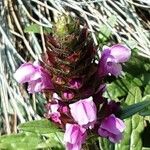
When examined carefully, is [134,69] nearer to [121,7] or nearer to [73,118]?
[121,7]

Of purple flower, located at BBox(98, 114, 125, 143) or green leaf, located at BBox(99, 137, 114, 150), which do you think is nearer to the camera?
purple flower, located at BBox(98, 114, 125, 143)

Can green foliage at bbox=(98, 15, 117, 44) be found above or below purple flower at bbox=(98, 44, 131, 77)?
below

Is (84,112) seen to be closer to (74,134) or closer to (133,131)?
(74,134)

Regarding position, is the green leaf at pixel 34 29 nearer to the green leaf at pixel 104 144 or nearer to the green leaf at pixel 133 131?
the green leaf at pixel 133 131

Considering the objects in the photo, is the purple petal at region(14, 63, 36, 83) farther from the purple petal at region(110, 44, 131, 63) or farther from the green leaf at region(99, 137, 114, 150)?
the green leaf at region(99, 137, 114, 150)

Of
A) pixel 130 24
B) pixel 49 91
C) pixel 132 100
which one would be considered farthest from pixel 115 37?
pixel 49 91

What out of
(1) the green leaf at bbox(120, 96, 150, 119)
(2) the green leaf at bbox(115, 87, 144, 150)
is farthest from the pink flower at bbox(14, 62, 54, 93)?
(2) the green leaf at bbox(115, 87, 144, 150)
